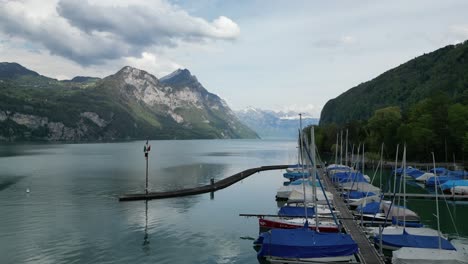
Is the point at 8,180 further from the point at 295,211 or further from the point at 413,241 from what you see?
the point at 413,241

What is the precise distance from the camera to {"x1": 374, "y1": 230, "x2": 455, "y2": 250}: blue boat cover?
37.9 metres

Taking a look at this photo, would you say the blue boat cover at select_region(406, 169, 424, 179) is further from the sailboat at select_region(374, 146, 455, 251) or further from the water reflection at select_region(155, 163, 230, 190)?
the sailboat at select_region(374, 146, 455, 251)

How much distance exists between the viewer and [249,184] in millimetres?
106938

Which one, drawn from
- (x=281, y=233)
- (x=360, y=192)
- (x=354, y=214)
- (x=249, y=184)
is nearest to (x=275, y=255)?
(x=281, y=233)

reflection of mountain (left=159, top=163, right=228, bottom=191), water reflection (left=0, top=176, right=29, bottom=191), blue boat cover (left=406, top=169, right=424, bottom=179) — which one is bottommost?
water reflection (left=0, top=176, right=29, bottom=191)

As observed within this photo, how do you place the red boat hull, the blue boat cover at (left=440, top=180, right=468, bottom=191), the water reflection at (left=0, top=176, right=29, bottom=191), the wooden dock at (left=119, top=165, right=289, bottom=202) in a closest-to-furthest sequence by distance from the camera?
the red boat hull → the wooden dock at (left=119, top=165, right=289, bottom=202) → the blue boat cover at (left=440, top=180, right=468, bottom=191) → the water reflection at (left=0, top=176, right=29, bottom=191)

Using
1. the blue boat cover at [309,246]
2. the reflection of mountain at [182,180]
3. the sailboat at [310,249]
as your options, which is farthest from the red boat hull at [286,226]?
the reflection of mountain at [182,180]

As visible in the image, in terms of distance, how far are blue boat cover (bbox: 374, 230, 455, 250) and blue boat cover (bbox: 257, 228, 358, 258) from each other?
5957 millimetres

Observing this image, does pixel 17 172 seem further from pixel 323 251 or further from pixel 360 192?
pixel 323 251

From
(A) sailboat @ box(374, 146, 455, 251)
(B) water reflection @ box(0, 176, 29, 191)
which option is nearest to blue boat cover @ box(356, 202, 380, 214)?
(A) sailboat @ box(374, 146, 455, 251)

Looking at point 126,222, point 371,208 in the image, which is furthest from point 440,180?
point 126,222

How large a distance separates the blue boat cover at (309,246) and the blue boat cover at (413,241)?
5.96 metres

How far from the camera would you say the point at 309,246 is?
36188 millimetres

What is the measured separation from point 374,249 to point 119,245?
1108 inches
